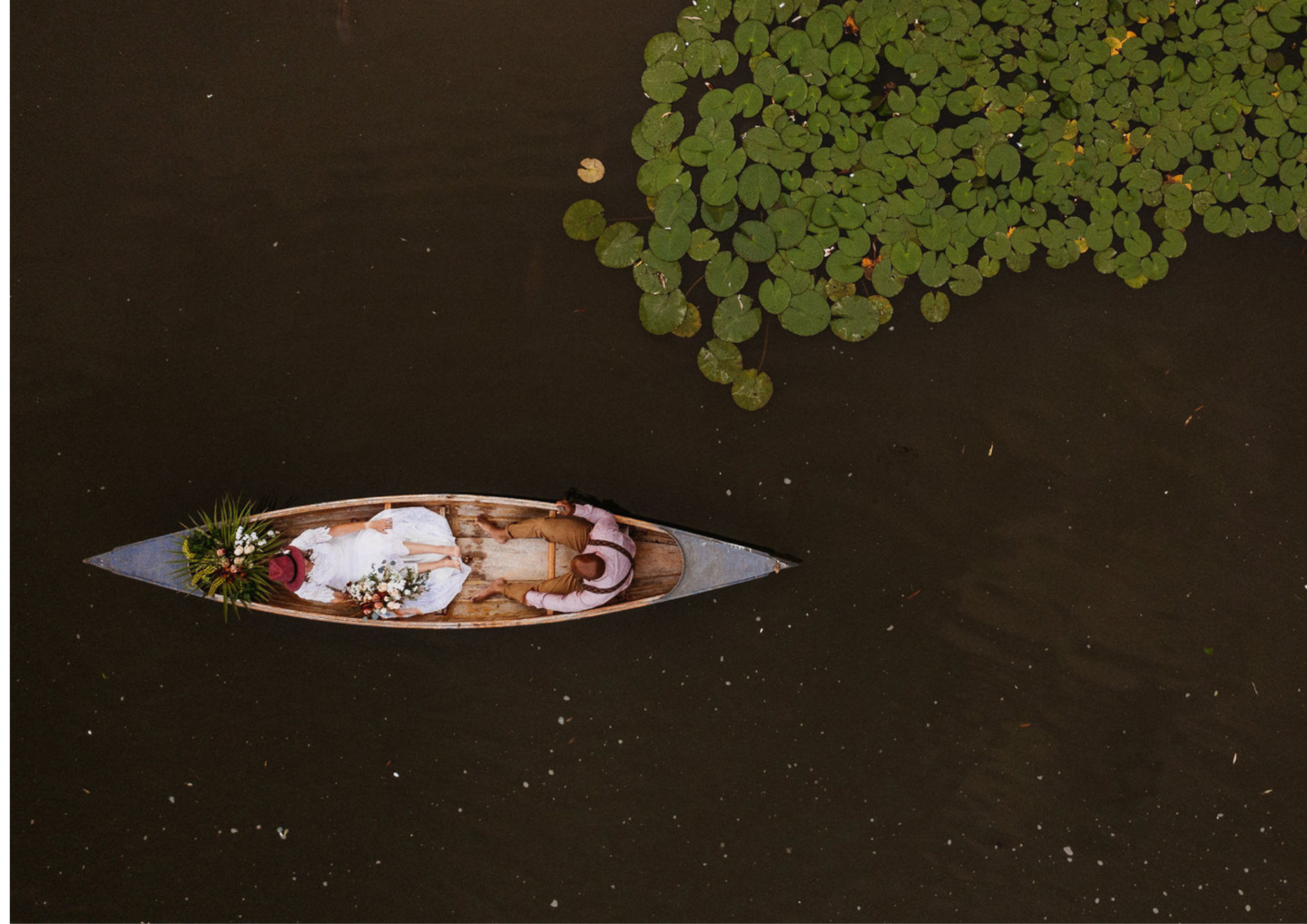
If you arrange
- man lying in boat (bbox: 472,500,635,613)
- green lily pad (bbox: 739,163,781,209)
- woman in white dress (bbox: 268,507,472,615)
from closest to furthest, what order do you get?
man lying in boat (bbox: 472,500,635,613) → woman in white dress (bbox: 268,507,472,615) → green lily pad (bbox: 739,163,781,209)

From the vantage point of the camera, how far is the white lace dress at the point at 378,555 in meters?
3.03

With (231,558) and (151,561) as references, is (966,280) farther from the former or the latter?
(151,561)

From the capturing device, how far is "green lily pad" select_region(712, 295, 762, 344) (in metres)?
3.21

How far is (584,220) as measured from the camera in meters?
3.23

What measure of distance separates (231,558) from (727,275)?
7.73 ft

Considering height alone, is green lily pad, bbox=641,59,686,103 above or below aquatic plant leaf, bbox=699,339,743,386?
above

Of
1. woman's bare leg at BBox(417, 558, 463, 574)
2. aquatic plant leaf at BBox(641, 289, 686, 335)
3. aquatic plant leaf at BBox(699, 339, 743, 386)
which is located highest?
aquatic plant leaf at BBox(641, 289, 686, 335)

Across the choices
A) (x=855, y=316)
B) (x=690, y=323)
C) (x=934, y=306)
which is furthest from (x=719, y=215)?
(x=934, y=306)

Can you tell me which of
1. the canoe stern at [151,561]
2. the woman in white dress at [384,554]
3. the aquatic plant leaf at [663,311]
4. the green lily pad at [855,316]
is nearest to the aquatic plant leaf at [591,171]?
the aquatic plant leaf at [663,311]

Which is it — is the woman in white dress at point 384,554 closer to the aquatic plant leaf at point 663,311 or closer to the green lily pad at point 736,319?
the aquatic plant leaf at point 663,311

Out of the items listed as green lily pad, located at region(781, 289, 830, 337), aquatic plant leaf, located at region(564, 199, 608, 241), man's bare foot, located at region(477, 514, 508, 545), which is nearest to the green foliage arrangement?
man's bare foot, located at region(477, 514, 508, 545)

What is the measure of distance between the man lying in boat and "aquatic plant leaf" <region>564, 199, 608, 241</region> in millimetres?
1183

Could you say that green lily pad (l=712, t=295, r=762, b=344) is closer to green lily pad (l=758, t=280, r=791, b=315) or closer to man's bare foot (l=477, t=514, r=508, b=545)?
green lily pad (l=758, t=280, r=791, b=315)

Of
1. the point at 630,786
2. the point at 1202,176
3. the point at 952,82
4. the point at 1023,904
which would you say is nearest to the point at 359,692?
the point at 630,786
